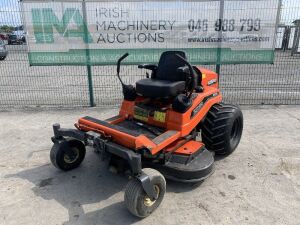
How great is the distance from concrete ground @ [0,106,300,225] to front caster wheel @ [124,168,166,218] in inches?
→ 4.4

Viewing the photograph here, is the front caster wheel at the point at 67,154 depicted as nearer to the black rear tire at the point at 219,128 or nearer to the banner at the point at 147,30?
the black rear tire at the point at 219,128

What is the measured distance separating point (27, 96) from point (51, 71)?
3.23 metres

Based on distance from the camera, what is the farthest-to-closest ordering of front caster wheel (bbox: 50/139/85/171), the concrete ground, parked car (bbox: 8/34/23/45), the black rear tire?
parked car (bbox: 8/34/23/45)
the black rear tire
front caster wheel (bbox: 50/139/85/171)
the concrete ground

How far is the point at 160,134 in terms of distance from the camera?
11.6 ft

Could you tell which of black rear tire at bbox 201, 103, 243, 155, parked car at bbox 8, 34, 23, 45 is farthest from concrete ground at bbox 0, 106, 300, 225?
parked car at bbox 8, 34, 23, 45

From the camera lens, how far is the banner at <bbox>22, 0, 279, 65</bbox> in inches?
233

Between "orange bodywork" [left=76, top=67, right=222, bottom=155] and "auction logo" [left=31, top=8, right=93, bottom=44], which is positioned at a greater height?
"auction logo" [left=31, top=8, right=93, bottom=44]

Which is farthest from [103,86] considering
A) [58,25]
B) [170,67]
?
[170,67]

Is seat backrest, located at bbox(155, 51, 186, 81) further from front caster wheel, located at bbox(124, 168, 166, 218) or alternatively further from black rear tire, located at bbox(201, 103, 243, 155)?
front caster wheel, located at bbox(124, 168, 166, 218)

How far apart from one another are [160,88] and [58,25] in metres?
3.67

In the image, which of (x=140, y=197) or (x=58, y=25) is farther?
(x=58, y=25)

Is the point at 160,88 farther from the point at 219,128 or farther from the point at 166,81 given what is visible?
the point at 219,128

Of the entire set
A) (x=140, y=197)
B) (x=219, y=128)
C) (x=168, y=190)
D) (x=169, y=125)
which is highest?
(x=169, y=125)

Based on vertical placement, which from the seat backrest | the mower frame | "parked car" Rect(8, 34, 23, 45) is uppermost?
"parked car" Rect(8, 34, 23, 45)
